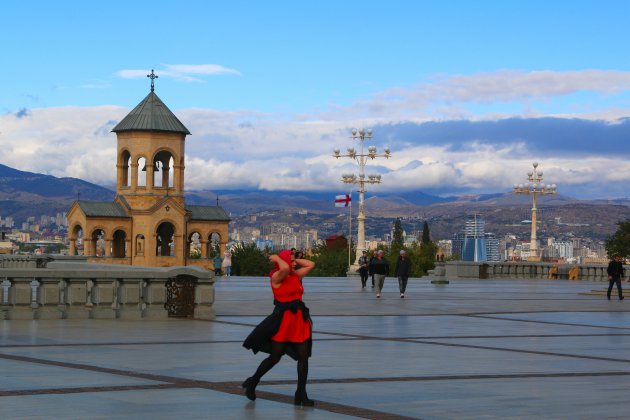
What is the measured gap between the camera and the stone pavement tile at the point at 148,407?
425 inches

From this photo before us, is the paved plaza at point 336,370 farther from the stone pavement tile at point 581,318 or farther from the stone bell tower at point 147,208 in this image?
the stone bell tower at point 147,208

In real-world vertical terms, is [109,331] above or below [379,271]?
below

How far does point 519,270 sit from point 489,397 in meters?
54.1

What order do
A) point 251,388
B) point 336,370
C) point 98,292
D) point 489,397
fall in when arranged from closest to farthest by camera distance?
1. point 251,388
2. point 489,397
3. point 336,370
4. point 98,292

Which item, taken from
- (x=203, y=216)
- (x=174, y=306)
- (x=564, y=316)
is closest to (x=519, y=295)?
(x=564, y=316)

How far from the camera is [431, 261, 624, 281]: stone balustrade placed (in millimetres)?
64188

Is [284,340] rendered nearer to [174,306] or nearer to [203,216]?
[174,306]

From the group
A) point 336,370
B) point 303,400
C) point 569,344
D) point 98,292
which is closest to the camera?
point 303,400

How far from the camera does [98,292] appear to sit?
23.9 meters

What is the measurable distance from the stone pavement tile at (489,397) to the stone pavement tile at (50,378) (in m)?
1.73

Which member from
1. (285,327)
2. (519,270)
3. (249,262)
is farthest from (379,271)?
(249,262)

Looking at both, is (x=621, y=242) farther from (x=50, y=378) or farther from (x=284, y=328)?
(x=284, y=328)

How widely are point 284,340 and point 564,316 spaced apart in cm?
1782

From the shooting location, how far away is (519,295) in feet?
134
